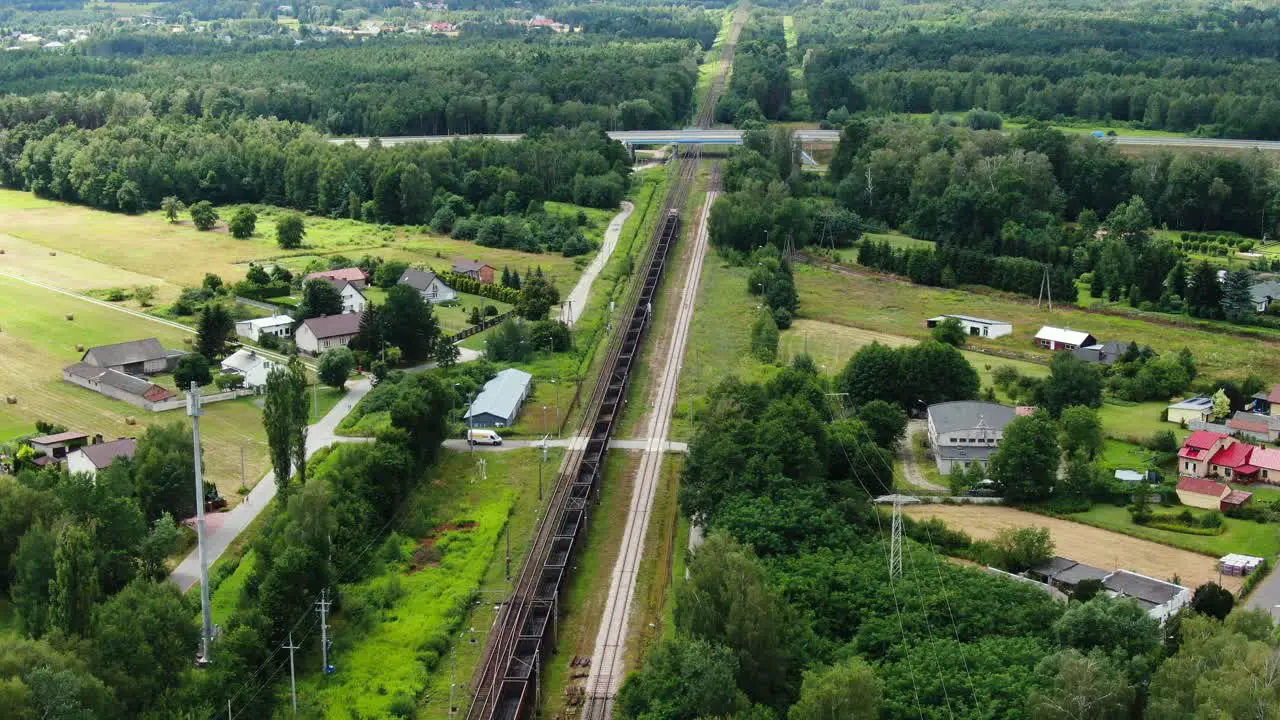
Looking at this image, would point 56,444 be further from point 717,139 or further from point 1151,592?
point 717,139

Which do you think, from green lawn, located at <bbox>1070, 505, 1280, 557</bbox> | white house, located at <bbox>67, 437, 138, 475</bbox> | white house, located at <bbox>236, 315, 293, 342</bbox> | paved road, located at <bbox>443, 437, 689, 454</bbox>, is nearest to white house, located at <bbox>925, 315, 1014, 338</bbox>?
paved road, located at <bbox>443, 437, 689, 454</bbox>

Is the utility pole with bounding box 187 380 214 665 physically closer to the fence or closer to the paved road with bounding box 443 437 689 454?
the paved road with bounding box 443 437 689 454

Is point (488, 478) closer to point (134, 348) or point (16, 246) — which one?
point (134, 348)

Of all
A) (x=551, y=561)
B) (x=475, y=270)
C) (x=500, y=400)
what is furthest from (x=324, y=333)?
(x=551, y=561)

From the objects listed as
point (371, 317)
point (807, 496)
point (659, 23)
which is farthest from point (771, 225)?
point (659, 23)

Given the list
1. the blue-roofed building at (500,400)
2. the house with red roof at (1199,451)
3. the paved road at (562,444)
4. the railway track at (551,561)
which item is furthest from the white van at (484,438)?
the house with red roof at (1199,451)

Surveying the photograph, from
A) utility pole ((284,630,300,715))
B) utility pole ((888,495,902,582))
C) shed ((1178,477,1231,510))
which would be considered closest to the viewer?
utility pole ((284,630,300,715))
